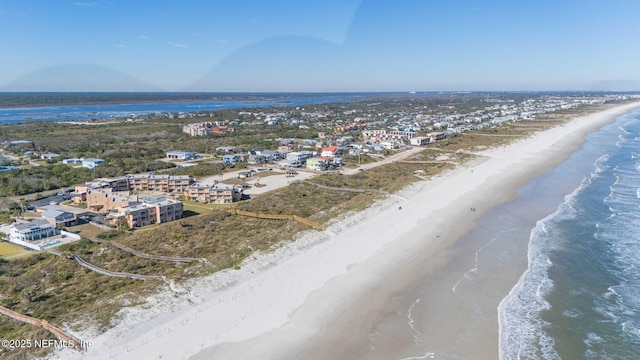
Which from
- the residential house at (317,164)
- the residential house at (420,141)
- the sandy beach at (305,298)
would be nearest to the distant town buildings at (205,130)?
the residential house at (420,141)

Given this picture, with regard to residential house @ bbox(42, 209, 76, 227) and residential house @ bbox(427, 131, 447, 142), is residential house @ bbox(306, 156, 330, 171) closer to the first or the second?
residential house @ bbox(42, 209, 76, 227)

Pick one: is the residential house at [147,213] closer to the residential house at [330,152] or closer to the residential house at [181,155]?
the residential house at [181,155]

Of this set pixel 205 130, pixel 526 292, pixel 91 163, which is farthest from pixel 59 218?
pixel 205 130

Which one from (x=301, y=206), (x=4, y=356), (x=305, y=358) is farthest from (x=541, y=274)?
(x=4, y=356)

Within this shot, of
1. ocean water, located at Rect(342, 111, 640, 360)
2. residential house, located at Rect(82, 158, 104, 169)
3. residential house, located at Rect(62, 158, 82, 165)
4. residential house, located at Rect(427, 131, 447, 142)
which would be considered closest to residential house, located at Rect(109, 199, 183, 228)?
ocean water, located at Rect(342, 111, 640, 360)

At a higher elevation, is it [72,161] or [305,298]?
[72,161]

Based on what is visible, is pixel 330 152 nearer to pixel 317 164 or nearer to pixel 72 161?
pixel 317 164
